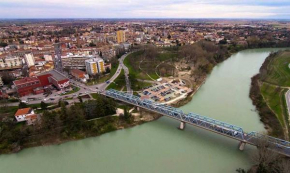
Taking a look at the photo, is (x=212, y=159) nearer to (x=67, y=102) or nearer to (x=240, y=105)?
(x=240, y=105)

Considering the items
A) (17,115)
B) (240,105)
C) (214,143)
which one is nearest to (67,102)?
(17,115)

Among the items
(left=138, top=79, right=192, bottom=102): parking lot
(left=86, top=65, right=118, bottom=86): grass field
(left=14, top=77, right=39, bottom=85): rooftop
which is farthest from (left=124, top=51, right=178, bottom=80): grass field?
(left=14, top=77, right=39, bottom=85): rooftop

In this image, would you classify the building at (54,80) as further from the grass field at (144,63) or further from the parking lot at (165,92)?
the grass field at (144,63)

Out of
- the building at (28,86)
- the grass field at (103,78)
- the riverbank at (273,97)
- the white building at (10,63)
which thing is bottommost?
the riverbank at (273,97)

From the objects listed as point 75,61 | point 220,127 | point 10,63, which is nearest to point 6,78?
point 10,63

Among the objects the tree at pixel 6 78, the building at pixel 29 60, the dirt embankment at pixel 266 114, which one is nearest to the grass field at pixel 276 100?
the dirt embankment at pixel 266 114
